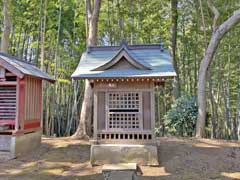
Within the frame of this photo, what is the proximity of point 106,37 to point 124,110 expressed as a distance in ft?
31.6

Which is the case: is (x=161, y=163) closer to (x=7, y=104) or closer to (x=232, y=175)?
(x=232, y=175)

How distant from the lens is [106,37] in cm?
1560

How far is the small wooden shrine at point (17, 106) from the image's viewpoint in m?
7.18

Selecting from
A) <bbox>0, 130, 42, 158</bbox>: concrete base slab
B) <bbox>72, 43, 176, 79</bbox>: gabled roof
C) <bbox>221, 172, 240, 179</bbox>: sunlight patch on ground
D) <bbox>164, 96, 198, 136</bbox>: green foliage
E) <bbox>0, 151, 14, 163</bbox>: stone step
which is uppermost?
<bbox>72, 43, 176, 79</bbox>: gabled roof

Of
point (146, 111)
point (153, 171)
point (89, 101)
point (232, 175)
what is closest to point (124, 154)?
point (153, 171)

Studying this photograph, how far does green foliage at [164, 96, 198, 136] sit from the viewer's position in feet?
33.2

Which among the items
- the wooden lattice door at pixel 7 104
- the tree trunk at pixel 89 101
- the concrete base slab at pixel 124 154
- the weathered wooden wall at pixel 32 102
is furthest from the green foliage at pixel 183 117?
the wooden lattice door at pixel 7 104

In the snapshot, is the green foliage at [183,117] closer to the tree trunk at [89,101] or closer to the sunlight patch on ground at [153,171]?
the tree trunk at [89,101]

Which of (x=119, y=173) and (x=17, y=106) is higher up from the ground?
(x=17, y=106)

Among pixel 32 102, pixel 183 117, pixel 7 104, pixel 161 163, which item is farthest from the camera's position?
pixel 183 117

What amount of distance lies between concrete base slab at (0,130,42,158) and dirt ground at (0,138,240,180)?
23 cm

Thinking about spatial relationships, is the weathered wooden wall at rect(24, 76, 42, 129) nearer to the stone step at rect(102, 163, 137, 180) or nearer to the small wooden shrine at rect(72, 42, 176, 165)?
the small wooden shrine at rect(72, 42, 176, 165)

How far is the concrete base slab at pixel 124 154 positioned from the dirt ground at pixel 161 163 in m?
0.20

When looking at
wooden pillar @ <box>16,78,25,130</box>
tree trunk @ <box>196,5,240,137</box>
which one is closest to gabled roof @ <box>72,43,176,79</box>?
wooden pillar @ <box>16,78,25,130</box>
